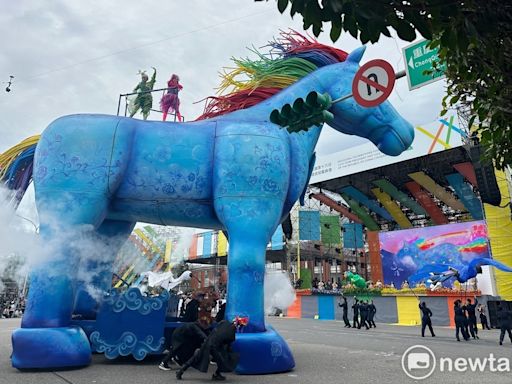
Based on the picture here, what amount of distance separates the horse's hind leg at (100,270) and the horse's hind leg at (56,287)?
844 mm

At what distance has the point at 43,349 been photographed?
17.0 ft

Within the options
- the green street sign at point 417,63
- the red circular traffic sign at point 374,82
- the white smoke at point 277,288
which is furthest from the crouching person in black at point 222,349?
the white smoke at point 277,288

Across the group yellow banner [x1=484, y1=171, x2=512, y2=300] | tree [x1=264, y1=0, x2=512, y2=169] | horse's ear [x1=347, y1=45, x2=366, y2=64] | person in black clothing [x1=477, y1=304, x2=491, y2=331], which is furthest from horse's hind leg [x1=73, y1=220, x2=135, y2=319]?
yellow banner [x1=484, y1=171, x2=512, y2=300]

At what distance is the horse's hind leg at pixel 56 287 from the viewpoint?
17.1 feet

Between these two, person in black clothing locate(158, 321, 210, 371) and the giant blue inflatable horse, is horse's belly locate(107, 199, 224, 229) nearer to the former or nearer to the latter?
the giant blue inflatable horse

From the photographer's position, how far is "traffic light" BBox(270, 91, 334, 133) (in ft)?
14.7

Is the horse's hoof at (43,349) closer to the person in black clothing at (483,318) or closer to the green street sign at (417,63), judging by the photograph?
the green street sign at (417,63)

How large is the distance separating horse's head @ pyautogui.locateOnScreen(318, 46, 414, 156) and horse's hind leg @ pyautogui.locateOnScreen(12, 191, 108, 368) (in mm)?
3705

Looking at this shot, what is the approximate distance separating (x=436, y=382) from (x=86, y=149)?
211 inches

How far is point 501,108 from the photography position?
10.7 ft

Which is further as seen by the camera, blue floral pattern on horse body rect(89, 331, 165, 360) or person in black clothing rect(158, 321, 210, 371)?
blue floral pattern on horse body rect(89, 331, 165, 360)

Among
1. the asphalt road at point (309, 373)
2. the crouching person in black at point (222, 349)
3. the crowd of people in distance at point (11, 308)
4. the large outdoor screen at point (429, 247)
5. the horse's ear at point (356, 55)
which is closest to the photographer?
the asphalt road at point (309, 373)

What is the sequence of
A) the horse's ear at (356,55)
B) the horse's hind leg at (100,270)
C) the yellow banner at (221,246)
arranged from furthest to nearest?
1. the yellow banner at (221,246)
2. the horse's ear at (356,55)
3. the horse's hind leg at (100,270)

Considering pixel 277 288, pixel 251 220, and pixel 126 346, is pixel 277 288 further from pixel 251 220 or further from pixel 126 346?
pixel 251 220
